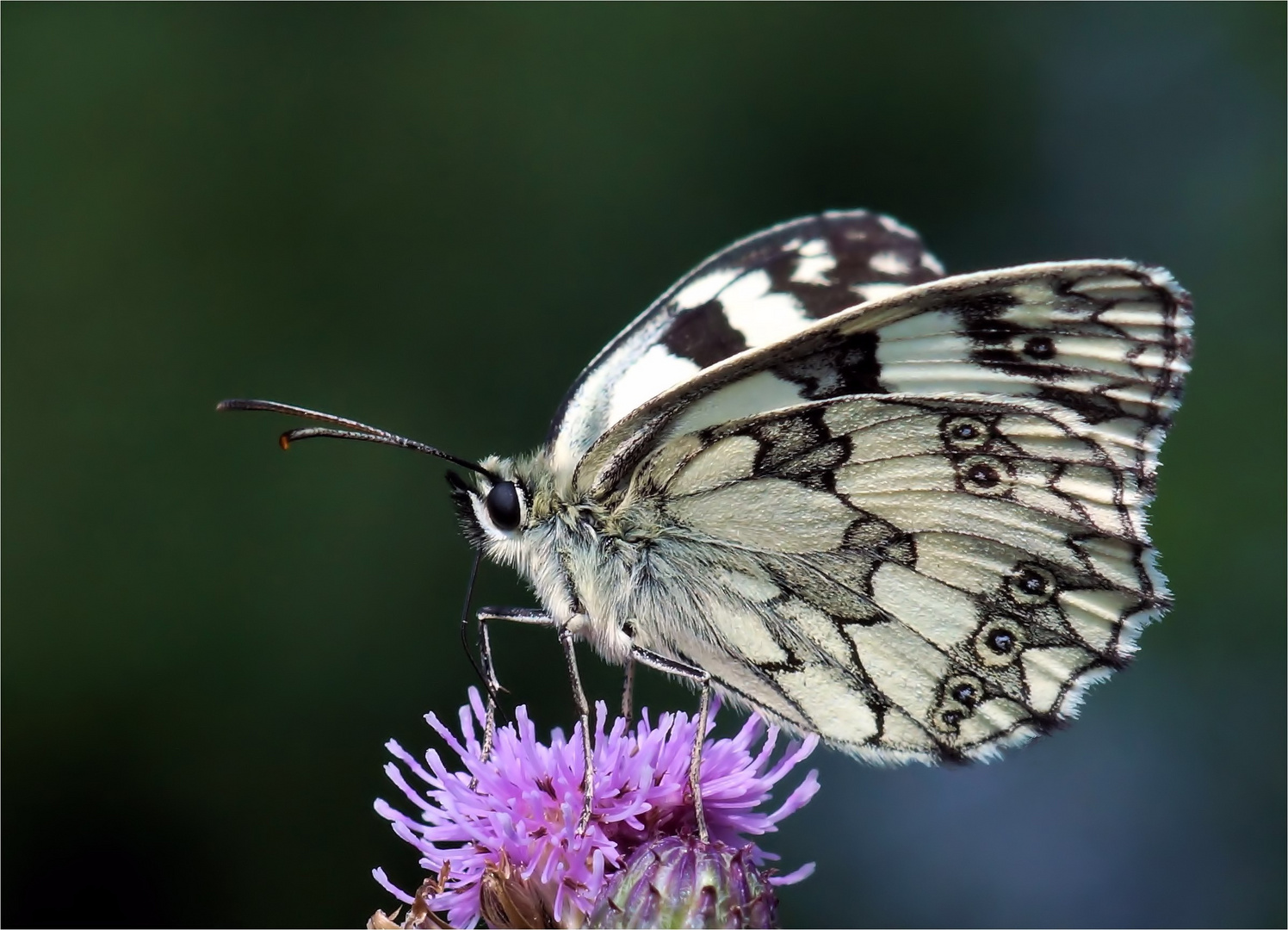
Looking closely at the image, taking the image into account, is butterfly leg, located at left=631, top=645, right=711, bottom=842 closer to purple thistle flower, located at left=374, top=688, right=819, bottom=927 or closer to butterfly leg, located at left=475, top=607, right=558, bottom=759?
purple thistle flower, located at left=374, top=688, right=819, bottom=927

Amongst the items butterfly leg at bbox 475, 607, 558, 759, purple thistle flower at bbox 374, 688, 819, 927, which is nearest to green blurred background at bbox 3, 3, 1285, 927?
butterfly leg at bbox 475, 607, 558, 759

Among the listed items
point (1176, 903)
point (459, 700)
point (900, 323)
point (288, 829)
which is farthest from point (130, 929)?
point (1176, 903)

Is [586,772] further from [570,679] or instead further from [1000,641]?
[1000,641]

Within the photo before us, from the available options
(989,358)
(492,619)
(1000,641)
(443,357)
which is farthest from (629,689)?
(443,357)

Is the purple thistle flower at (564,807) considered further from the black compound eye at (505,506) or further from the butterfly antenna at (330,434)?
the butterfly antenna at (330,434)

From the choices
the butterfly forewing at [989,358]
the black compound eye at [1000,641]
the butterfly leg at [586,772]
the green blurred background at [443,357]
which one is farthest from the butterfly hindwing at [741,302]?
the green blurred background at [443,357]

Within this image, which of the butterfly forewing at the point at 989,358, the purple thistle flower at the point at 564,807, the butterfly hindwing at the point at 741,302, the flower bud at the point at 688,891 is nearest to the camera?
the flower bud at the point at 688,891
